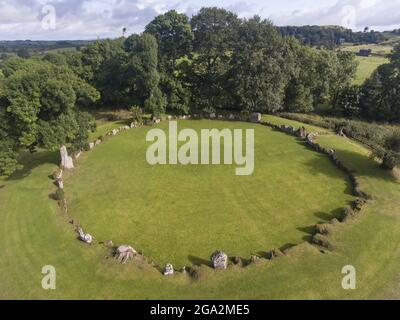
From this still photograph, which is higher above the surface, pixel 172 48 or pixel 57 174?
pixel 172 48

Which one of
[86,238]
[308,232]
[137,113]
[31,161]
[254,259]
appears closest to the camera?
[254,259]

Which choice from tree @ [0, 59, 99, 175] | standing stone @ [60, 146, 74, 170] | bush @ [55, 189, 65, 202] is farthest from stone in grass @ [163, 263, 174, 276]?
standing stone @ [60, 146, 74, 170]

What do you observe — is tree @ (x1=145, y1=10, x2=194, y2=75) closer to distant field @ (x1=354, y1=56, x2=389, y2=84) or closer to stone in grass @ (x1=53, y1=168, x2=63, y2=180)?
stone in grass @ (x1=53, y1=168, x2=63, y2=180)

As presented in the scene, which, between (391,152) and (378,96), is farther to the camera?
(378,96)

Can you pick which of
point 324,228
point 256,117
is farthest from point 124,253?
point 256,117

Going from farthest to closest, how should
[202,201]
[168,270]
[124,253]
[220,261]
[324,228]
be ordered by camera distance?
[202,201]
[324,228]
[124,253]
[220,261]
[168,270]

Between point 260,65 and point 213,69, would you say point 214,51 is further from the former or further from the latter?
point 260,65

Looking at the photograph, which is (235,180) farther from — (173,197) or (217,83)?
(217,83)

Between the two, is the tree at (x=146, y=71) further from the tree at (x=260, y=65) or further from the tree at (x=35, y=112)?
the tree at (x=35, y=112)
